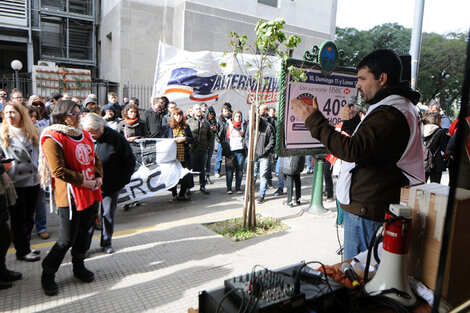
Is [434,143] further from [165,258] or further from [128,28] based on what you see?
[128,28]

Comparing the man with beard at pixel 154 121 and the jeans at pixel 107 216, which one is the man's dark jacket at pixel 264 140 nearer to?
the man with beard at pixel 154 121

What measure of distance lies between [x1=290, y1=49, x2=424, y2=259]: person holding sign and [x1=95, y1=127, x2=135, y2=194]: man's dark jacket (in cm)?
295

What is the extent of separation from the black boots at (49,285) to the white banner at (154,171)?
261 cm

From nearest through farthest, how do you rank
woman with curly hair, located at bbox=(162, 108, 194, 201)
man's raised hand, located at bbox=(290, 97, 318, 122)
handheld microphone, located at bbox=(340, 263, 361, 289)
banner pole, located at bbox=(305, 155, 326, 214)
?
handheld microphone, located at bbox=(340, 263, 361, 289)
man's raised hand, located at bbox=(290, 97, 318, 122)
banner pole, located at bbox=(305, 155, 326, 214)
woman with curly hair, located at bbox=(162, 108, 194, 201)

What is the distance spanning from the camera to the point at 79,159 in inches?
136

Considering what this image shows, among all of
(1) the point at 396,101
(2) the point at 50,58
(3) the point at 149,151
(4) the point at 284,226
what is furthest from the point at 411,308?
(2) the point at 50,58

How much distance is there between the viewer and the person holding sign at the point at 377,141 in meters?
2.04

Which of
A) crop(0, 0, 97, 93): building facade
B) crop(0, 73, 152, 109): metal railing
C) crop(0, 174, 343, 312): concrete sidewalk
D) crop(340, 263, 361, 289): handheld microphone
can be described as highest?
A: crop(0, 0, 97, 93): building facade

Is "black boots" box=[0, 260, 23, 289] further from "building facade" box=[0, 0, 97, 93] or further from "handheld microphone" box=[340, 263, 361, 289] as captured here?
"building facade" box=[0, 0, 97, 93]

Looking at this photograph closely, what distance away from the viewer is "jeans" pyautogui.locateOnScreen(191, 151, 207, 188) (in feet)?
25.9

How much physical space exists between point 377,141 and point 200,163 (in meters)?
6.20

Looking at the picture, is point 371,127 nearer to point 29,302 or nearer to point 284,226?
point 29,302

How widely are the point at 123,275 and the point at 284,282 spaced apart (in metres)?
2.91

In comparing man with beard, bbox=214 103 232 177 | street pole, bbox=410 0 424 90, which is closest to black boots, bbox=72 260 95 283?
man with beard, bbox=214 103 232 177
